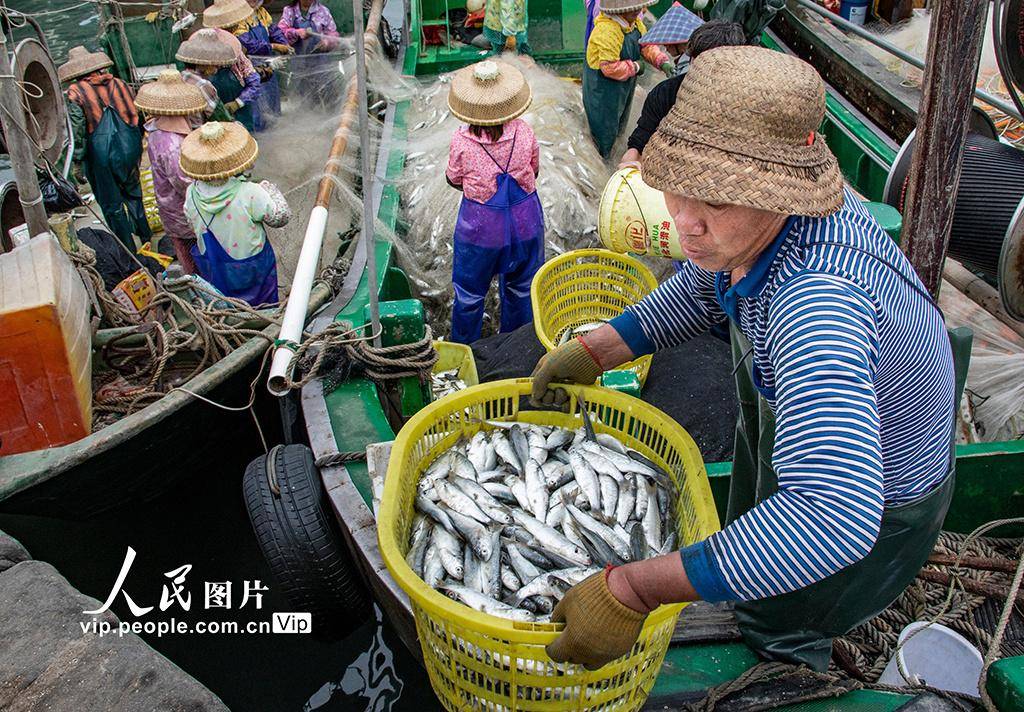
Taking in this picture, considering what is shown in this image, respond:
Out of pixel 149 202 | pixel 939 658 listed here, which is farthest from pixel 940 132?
pixel 149 202

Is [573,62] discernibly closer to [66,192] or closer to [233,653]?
[66,192]

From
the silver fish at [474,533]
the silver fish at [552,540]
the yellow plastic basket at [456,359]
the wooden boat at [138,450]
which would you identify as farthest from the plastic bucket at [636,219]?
the silver fish at [474,533]

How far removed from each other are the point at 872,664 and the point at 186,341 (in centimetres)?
396

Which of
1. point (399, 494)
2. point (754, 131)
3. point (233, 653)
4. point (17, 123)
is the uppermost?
point (754, 131)

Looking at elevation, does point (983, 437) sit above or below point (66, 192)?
below

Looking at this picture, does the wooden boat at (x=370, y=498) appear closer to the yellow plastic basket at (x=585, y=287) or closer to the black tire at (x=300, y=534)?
the black tire at (x=300, y=534)

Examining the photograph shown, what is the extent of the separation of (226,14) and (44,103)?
5.09 m

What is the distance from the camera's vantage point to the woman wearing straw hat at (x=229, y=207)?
5.26m

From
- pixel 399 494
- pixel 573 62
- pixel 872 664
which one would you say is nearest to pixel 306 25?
pixel 573 62

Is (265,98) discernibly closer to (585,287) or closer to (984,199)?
(585,287)

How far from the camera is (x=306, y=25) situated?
36.6 ft

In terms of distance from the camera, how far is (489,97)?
16.6ft

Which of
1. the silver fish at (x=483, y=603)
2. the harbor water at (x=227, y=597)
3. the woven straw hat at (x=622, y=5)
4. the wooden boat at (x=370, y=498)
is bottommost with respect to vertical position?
the harbor water at (x=227, y=597)

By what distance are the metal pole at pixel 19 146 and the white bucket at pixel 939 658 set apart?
4762 mm
